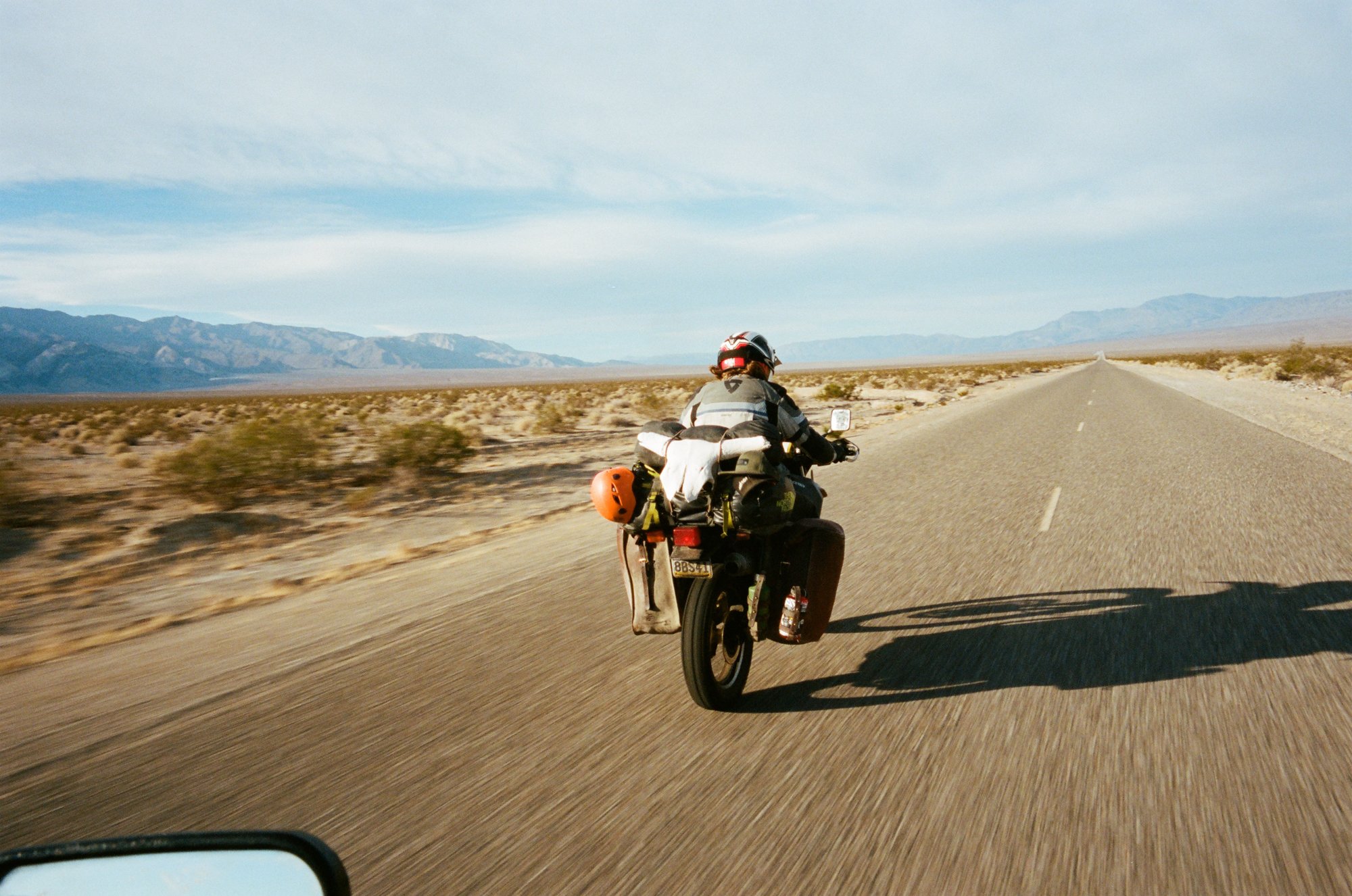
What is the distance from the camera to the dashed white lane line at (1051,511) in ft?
26.7

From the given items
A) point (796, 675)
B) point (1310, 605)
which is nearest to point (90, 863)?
point (796, 675)

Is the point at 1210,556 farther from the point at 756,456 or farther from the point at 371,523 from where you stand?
the point at 371,523

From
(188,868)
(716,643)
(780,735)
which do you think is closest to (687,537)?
(716,643)

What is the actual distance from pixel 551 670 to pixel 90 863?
3.27 meters

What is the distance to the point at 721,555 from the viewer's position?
402 centimetres

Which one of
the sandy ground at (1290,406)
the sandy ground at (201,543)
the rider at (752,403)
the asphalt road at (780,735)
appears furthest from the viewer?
the sandy ground at (1290,406)

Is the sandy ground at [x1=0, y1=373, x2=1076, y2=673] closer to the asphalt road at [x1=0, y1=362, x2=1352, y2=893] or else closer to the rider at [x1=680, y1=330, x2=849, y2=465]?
the asphalt road at [x1=0, y1=362, x2=1352, y2=893]

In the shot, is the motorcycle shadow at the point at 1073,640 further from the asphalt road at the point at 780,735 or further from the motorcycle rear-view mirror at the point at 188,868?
the motorcycle rear-view mirror at the point at 188,868

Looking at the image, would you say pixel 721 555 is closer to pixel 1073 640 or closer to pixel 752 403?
pixel 752 403

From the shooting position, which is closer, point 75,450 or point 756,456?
point 756,456

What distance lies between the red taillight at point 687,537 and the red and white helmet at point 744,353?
3.59 ft

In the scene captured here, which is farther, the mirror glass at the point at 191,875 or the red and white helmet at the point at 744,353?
the red and white helmet at the point at 744,353

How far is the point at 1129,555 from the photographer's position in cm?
692

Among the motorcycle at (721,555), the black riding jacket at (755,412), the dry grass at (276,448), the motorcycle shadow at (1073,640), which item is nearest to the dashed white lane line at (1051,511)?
the motorcycle shadow at (1073,640)
